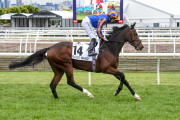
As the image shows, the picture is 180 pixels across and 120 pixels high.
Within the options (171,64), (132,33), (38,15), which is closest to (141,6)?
(38,15)

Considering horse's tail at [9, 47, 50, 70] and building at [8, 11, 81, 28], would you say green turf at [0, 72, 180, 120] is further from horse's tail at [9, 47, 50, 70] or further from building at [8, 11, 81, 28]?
building at [8, 11, 81, 28]

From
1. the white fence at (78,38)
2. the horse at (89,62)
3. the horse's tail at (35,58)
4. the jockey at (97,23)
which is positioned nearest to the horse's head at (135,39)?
the horse at (89,62)

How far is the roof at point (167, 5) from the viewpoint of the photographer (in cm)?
3567

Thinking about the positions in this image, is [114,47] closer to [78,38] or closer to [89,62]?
[89,62]

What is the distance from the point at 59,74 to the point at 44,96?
497 mm

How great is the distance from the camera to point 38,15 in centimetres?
4025

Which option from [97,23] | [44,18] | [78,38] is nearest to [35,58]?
[97,23]

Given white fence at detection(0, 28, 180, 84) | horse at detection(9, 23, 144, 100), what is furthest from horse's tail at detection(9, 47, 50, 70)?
white fence at detection(0, 28, 180, 84)

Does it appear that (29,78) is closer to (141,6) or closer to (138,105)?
(138,105)

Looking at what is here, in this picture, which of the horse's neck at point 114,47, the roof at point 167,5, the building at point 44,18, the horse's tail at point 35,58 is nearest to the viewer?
the horse's neck at point 114,47

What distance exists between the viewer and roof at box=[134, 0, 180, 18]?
117 ft

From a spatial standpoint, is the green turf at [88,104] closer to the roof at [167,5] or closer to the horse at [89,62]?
the horse at [89,62]

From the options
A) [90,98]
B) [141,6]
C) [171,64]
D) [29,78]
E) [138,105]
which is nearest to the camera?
[138,105]

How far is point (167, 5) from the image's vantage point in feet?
130
